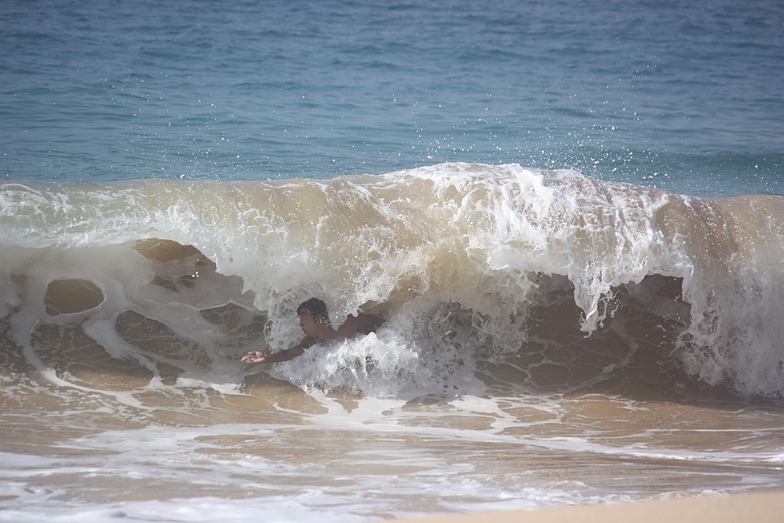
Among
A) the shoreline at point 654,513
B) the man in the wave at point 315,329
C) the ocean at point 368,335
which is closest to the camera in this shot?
the shoreline at point 654,513

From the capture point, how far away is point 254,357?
5.26 meters

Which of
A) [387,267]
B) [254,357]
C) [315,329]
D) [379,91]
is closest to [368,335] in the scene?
[315,329]

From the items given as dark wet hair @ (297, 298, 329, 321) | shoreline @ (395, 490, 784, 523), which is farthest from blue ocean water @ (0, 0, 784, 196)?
shoreline @ (395, 490, 784, 523)

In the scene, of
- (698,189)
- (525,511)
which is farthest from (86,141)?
(525,511)

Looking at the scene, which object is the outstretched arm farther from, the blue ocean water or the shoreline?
the blue ocean water

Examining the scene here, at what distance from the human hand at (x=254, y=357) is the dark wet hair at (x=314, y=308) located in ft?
1.21

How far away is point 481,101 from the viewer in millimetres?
12898

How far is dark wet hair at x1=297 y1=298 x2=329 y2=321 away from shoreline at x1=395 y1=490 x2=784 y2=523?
2564 millimetres

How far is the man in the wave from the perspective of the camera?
5371 mm

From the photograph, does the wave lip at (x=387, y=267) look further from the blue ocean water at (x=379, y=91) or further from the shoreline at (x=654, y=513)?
the blue ocean water at (x=379, y=91)

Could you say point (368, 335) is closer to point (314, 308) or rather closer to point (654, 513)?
point (314, 308)

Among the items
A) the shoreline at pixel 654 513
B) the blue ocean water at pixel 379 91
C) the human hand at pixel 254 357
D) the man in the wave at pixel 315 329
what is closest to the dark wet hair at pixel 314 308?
the man in the wave at pixel 315 329

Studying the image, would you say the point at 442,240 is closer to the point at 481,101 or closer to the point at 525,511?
the point at 525,511

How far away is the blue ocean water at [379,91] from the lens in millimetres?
9758
